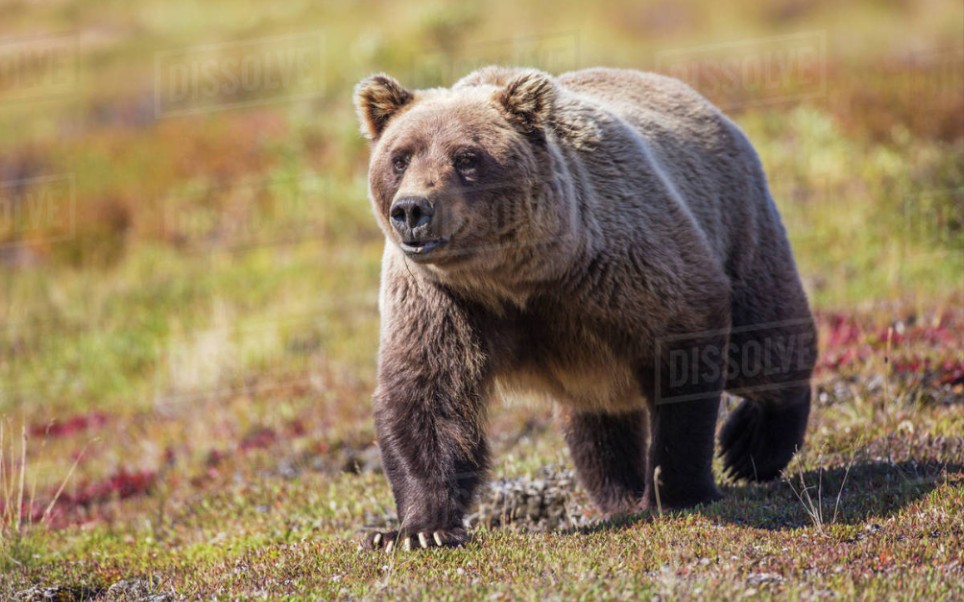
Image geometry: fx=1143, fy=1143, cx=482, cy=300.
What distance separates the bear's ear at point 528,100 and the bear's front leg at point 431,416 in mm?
946

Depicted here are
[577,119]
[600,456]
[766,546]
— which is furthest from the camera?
[600,456]

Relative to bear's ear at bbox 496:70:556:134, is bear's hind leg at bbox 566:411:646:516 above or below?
below

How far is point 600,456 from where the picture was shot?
710 cm

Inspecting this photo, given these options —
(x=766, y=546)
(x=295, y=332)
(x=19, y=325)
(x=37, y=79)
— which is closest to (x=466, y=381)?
(x=766, y=546)

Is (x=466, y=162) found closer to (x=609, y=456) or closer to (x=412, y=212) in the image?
(x=412, y=212)

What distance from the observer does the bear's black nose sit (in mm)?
5121

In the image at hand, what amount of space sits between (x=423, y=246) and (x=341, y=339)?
7.79 m

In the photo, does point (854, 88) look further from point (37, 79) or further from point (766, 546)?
point (37, 79)

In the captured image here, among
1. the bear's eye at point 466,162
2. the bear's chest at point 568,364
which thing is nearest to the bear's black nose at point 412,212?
the bear's eye at point 466,162

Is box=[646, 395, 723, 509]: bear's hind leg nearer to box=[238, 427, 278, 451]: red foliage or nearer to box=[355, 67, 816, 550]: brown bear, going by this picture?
box=[355, 67, 816, 550]: brown bear

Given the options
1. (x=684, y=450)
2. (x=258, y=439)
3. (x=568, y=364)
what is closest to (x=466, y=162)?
(x=568, y=364)

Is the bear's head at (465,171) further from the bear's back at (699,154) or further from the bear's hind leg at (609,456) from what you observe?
the bear's hind leg at (609,456)

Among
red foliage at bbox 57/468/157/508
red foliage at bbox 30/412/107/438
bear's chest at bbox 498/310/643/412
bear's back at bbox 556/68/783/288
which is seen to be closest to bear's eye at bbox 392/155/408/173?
bear's chest at bbox 498/310/643/412

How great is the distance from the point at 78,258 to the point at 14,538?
11.9 m
